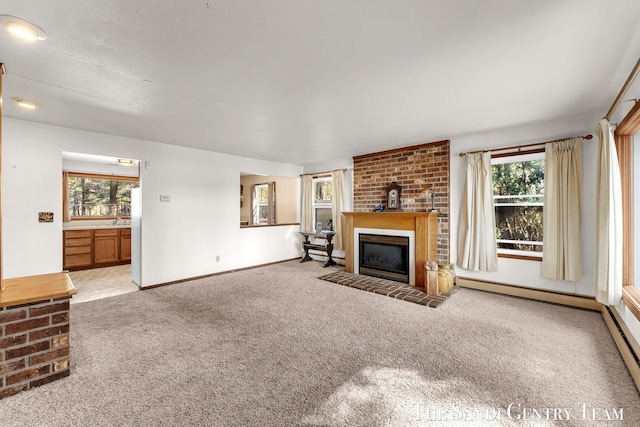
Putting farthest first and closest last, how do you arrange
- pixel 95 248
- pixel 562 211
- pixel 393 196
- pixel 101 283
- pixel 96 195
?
pixel 96 195 < pixel 95 248 < pixel 393 196 < pixel 101 283 < pixel 562 211

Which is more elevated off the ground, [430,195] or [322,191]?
[322,191]

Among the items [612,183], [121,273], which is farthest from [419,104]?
[121,273]

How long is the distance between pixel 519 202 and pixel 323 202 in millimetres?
3829

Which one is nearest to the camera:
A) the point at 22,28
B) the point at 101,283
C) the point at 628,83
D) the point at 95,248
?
the point at 22,28

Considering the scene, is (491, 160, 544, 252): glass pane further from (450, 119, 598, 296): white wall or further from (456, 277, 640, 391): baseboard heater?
(456, 277, 640, 391): baseboard heater

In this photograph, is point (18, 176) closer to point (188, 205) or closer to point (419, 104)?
point (188, 205)

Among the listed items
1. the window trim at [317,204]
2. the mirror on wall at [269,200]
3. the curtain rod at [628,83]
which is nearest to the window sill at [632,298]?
the curtain rod at [628,83]

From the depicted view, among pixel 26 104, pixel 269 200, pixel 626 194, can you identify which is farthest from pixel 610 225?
pixel 269 200

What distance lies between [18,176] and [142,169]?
4.36 ft

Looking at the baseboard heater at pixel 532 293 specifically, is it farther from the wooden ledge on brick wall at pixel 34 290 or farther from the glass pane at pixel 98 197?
the glass pane at pixel 98 197

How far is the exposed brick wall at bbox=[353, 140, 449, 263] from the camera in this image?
14.3 feet

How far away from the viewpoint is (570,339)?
99.0 inches

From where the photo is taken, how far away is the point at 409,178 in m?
4.76

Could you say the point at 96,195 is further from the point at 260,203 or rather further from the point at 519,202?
the point at 519,202
